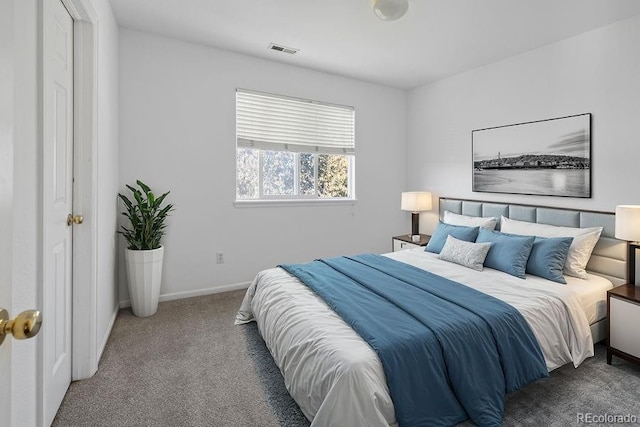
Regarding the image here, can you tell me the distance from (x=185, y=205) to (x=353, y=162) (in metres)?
2.25

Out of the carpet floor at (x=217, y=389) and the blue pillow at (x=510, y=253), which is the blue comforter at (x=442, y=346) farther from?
the blue pillow at (x=510, y=253)

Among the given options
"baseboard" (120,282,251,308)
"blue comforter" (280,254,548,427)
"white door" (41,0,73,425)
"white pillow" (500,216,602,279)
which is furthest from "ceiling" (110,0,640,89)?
"baseboard" (120,282,251,308)

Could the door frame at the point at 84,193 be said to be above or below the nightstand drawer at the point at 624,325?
above

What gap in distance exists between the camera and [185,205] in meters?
3.56

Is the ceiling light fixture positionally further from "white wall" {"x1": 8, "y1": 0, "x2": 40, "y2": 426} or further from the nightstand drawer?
the nightstand drawer

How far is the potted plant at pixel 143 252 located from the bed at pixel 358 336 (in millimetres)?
878

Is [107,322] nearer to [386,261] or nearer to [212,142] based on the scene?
[212,142]

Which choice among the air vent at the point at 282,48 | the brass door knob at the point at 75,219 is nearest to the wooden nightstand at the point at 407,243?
the air vent at the point at 282,48

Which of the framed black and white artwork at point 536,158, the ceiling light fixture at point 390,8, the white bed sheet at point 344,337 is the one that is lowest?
the white bed sheet at point 344,337

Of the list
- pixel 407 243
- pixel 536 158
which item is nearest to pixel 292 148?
pixel 407 243

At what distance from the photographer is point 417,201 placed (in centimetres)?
438

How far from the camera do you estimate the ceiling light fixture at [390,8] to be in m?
2.20

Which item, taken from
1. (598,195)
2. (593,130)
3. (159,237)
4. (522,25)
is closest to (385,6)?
(522,25)

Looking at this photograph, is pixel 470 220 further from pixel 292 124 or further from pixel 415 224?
pixel 292 124
